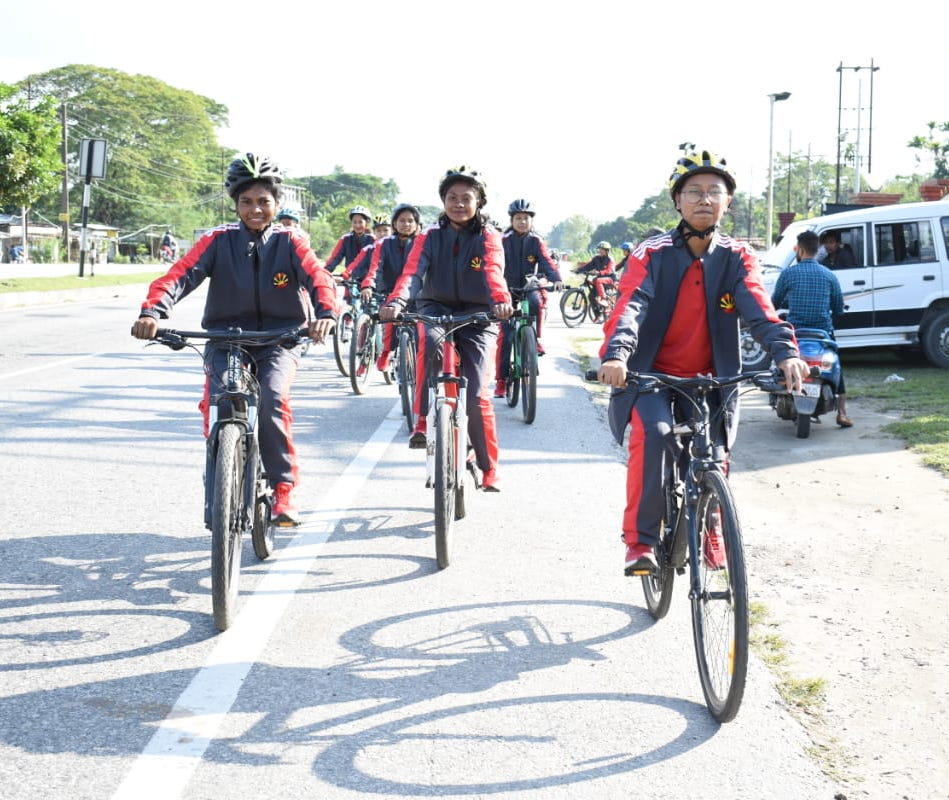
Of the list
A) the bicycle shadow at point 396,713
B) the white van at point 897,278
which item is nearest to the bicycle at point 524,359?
the white van at point 897,278

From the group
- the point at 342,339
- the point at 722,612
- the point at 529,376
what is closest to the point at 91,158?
the point at 342,339

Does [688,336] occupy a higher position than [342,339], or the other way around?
[688,336]

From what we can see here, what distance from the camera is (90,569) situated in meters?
5.24

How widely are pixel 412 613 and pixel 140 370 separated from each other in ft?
31.7

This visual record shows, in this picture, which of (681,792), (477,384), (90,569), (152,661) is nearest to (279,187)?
(477,384)

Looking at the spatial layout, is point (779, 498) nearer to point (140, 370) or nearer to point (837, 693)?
point (837, 693)

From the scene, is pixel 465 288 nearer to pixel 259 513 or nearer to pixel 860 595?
pixel 259 513

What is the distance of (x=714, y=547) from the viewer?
154 inches

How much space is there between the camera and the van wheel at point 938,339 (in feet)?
46.0

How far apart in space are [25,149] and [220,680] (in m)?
25.6

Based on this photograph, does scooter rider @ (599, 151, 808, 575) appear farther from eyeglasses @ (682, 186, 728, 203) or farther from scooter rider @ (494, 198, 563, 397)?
scooter rider @ (494, 198, 563, 397)

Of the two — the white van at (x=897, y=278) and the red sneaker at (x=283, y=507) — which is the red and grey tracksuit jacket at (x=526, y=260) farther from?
the red sneaker at (x=283, y=507)

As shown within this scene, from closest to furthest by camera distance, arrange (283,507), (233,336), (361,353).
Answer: (233,336) < (283,507) < (361,353)

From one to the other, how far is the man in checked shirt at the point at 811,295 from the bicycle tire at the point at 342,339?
5.06m
